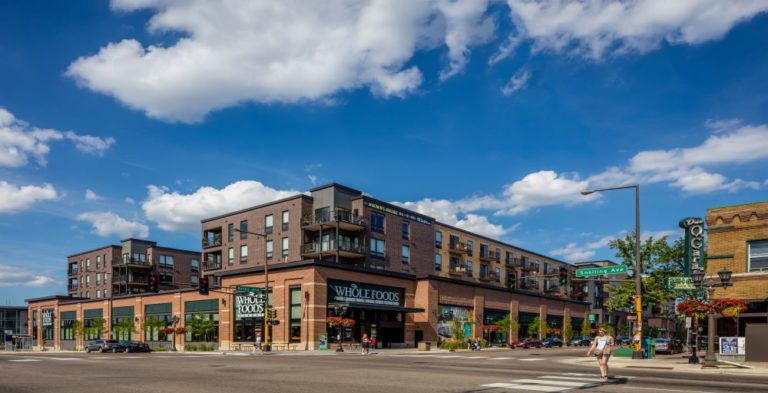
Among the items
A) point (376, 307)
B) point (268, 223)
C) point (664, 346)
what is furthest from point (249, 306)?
point (664, 346)

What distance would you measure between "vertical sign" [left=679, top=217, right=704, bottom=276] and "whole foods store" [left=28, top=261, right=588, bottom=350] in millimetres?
28197

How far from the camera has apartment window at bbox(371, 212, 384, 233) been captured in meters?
68.9

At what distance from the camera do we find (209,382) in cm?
1847

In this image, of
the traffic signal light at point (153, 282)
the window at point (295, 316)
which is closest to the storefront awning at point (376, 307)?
the window at point (295, 316)

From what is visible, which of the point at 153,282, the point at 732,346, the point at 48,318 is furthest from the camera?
the point at 48,318

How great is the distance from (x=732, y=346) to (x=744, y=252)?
5277mm

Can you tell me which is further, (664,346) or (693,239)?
(664,346)

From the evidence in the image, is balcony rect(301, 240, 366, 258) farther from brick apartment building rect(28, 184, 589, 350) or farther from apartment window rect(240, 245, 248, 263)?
apartment window rect(240, 245, 248, 263)

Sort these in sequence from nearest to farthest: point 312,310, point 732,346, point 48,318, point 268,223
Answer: point 732,346 < point 312,310 < point 268,223 < point 48,318

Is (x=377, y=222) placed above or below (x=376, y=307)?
above

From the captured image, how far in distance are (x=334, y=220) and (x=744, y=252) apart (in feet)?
133

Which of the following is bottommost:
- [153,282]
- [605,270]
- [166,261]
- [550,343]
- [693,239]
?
[550,343]

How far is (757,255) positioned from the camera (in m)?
33.1

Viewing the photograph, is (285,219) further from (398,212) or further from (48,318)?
(48,318)
